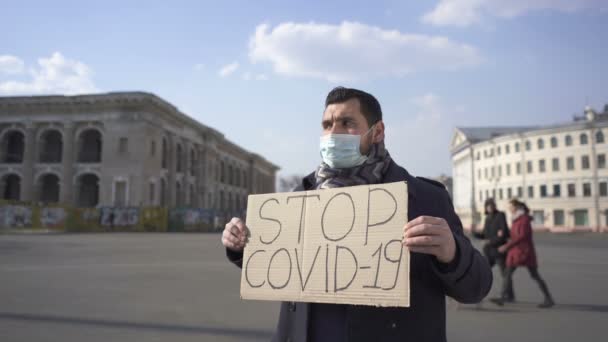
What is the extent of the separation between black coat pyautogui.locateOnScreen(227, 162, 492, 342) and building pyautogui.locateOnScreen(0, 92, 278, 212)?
45604mm

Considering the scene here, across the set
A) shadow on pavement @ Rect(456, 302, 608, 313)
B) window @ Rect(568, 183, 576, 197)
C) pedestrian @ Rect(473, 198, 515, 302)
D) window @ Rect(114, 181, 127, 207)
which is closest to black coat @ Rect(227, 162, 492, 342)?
shadow on pavement @ Rect(456, 302, 608, 313)

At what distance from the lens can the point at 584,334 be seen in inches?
236

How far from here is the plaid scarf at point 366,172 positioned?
2.22 metres

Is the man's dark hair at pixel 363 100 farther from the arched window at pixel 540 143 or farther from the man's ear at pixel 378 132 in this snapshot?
the arched window at pixel 540 143

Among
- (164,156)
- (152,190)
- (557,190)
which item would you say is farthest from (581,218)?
(152,190)

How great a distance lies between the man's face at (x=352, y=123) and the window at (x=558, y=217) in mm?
74032

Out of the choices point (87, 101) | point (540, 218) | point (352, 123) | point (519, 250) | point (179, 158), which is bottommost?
point (519, 250)

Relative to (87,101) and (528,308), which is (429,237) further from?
(87,101)

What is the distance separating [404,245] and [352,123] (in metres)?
0.68

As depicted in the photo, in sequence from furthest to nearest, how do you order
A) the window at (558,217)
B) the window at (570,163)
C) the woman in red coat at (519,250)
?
the window at (558,217)
the window at (570,163)
the woman in red coat at (519,250)

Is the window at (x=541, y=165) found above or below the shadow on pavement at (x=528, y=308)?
above

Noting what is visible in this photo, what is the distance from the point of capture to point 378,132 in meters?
2.30

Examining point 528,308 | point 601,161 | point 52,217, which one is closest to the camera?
point 528,308

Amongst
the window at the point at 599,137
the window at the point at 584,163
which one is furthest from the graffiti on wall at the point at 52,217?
the window at the point at 599,137
